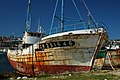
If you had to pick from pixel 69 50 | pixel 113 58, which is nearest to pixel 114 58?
pixel 113 58

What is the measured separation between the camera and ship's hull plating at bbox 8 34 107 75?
32.2 metres

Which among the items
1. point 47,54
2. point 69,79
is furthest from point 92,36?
point 69,79

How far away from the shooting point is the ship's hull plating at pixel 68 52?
3225 centimetres

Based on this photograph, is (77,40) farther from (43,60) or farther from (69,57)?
(43,60)

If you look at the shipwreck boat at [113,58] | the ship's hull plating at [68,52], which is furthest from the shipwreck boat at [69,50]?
the shipwreck boat at [113,58]

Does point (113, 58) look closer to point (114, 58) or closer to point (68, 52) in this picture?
point (114, 58)

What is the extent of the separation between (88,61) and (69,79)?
987 cm

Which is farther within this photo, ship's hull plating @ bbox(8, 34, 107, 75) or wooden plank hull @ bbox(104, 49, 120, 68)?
wooden plank hull @ bbox(104, 49, 120, 68)

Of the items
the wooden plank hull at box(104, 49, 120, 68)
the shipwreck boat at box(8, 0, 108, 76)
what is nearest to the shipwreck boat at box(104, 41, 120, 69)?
the wooden plank hull at box(104, 49, 120, 68)

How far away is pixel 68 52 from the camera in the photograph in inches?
1289

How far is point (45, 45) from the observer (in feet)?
113

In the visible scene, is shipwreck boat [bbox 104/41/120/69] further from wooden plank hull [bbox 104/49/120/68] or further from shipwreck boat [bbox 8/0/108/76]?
shipwreck boat [bbox 8/0/108/76]

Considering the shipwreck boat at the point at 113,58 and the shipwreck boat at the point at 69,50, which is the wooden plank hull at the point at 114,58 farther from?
the shipwreck boat at the point at 69,50

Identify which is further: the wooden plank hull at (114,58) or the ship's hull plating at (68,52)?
the wooden plank hull at (114,58)
